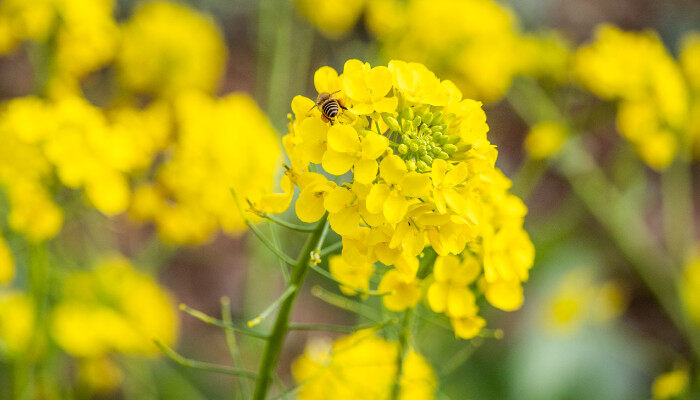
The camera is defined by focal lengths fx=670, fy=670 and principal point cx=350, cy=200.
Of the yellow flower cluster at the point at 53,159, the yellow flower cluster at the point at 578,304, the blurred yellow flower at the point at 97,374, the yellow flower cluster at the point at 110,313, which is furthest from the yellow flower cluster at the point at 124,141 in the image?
the yellow flower cluster at the point at 578,304

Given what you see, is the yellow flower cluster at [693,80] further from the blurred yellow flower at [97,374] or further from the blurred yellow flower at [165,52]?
the blurred yellow flower at [97,374]

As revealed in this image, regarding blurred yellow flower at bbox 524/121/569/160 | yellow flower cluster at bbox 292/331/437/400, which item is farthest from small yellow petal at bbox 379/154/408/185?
blurred yellow flower at bbox 524/121/569/160

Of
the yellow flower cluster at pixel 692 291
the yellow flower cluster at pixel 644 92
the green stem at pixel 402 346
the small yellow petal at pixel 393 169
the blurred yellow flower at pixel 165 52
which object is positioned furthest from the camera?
the yellow flower cluster at pixel 692 291

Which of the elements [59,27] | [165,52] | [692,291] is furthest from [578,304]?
[59,27]

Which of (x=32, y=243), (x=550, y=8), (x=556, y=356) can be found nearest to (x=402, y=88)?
(x=32, y=243)

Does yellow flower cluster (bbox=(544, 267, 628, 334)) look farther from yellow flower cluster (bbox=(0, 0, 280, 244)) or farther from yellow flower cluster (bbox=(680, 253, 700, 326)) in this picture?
yellow flower cluster (bbox=(0, 0, 280, 244))

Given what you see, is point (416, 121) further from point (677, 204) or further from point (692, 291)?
point (677, 204)
